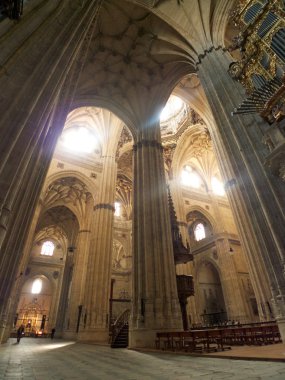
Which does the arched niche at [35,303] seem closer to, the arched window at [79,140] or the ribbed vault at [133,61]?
the arched window at [79,140]

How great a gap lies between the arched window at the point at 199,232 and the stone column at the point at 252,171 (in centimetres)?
1718

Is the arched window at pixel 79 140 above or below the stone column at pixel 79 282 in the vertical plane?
above

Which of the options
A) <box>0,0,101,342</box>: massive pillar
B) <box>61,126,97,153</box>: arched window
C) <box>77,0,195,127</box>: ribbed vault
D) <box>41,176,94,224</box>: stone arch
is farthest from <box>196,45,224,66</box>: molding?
<box>41,176,94,224</box>: stone arch

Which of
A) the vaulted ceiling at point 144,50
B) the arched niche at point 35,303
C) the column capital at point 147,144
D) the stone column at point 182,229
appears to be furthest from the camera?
the arched niche at point 35,303

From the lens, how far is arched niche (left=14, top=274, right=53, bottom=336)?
29.9 meters

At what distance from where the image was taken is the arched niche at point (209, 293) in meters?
23.0

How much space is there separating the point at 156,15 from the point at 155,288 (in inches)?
530

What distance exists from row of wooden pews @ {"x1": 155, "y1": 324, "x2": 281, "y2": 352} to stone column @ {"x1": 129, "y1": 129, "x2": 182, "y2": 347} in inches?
30.7

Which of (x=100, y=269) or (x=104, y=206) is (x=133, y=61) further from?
(x=100, y=269)

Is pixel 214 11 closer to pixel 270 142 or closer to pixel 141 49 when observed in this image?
pixel 141 49

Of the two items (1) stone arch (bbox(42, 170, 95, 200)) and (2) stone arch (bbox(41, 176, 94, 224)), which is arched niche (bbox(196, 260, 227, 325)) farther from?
(1) stone arch (bbox(42, 170, 95, 200))

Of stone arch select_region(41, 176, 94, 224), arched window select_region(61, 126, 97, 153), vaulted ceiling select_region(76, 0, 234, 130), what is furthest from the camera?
stone arch select_region(41, 176, 94, 224)

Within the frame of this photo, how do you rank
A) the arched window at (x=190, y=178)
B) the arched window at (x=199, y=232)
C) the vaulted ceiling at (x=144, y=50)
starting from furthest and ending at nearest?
the arched window at (x=199, y=232)
the arched window at (x=190, y=178)
the vaulted ceiling at (x=144, y=50)

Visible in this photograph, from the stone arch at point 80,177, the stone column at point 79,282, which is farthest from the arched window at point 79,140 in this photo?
the stone column at point 79,282
